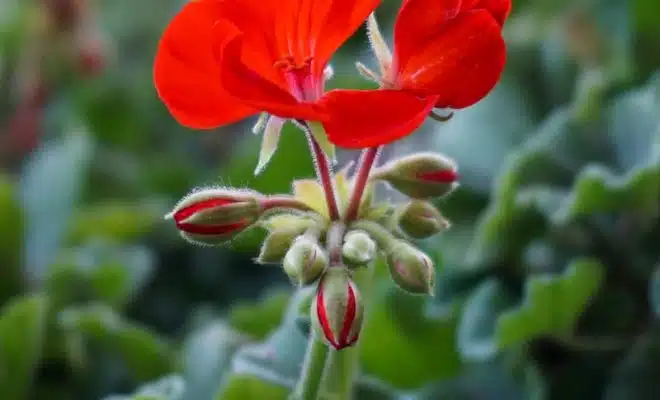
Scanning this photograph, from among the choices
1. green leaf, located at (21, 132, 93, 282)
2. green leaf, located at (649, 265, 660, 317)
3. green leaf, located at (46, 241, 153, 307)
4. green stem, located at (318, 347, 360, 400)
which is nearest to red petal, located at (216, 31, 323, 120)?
green stem, located at (318, 347, 360, 400)

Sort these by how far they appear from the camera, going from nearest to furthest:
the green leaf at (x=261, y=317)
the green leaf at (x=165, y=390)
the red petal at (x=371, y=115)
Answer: the red petal at (x=371, y=115) → the green leaf at (x=165, y=390) → the green leaf at (x=261, y=317)

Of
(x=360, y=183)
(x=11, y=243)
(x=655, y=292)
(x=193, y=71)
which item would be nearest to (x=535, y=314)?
(x=655, y=292)

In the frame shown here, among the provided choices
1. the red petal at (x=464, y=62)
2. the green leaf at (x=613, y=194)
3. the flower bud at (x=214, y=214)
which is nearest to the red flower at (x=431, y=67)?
the red petal at (x=464, y=62)

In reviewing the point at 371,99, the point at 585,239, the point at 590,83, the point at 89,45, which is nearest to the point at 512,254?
the point at 585,239

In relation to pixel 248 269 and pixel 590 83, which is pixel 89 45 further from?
pixel 590 83

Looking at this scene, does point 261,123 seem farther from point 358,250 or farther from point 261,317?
point 261,317

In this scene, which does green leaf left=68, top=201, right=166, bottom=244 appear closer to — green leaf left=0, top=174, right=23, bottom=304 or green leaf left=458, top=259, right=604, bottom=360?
green leaf left=0, top=174, right=23, bottom=304

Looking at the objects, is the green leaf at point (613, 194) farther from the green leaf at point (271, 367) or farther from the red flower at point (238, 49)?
the red flower at point (238, 49)
